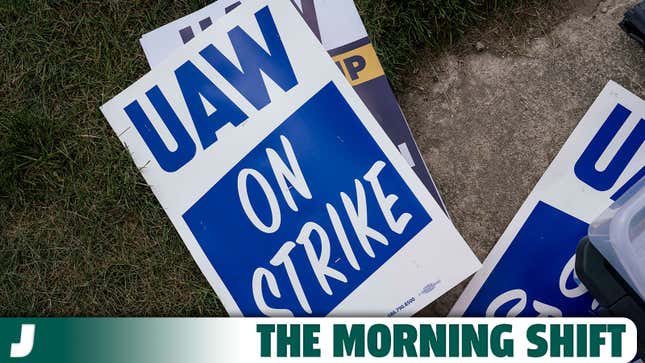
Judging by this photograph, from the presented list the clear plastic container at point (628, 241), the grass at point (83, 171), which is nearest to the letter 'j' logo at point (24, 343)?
the grass at point (83, 171)

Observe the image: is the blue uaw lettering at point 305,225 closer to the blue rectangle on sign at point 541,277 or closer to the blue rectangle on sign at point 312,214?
A: the blue rectangle on sign at point 312,214

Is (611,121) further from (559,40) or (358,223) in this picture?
(358,223)

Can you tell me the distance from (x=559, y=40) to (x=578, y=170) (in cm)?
29

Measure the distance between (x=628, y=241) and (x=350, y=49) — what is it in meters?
0.67

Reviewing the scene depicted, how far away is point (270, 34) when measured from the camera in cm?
138

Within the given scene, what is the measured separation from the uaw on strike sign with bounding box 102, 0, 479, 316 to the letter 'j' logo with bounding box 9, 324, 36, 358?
0.40m

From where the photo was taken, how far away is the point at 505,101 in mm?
1413

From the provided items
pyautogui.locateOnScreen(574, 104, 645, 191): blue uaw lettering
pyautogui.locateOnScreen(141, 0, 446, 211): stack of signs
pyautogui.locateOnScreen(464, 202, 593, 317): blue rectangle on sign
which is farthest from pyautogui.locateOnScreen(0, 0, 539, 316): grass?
pyautogui.locateOnScreen(464, 202, 593, 317): blue rectangle on sign

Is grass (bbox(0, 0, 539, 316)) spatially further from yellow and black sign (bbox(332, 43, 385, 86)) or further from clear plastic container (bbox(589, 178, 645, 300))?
clear plastic container (bbox(589, 178, 645, 300))

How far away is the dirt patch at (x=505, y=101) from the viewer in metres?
1.40

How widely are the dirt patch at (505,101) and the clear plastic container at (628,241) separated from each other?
0.25 metres

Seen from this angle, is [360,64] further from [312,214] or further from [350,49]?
[312,214]

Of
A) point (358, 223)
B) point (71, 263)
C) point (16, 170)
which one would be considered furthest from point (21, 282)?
point (358, 223)

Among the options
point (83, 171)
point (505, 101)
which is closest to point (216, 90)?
point (83, 171)
